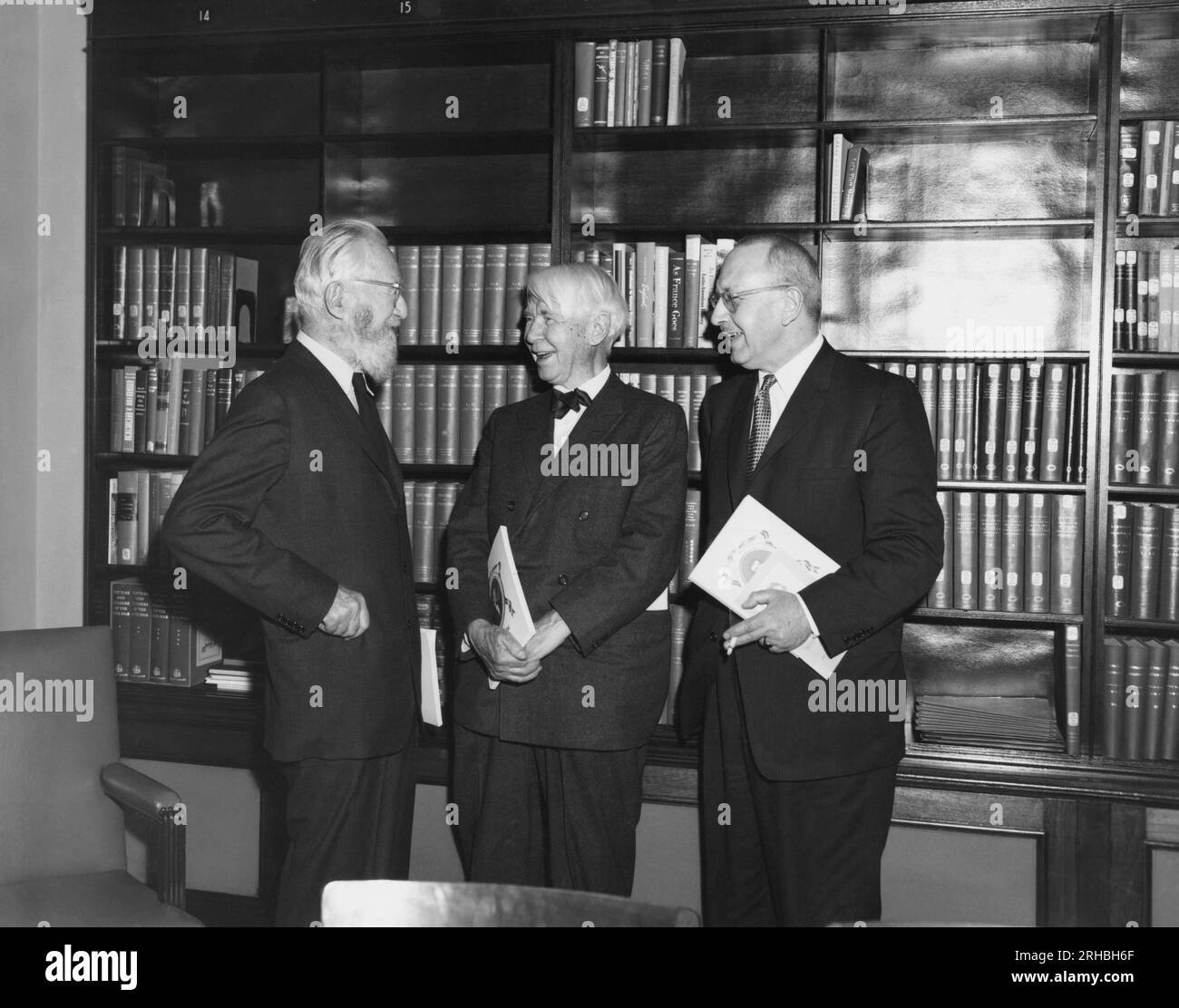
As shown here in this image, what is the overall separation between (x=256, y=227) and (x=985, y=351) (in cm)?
219

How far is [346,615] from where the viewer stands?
2234 millimetres

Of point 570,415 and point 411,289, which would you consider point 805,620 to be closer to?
point 570,415

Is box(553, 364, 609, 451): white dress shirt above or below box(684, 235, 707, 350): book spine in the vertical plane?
below

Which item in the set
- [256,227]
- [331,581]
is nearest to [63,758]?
[331,581]

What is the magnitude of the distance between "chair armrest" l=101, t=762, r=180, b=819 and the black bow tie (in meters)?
1.17

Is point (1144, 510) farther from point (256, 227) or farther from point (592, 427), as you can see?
point (256, 227)

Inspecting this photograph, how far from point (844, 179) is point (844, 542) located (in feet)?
4.01

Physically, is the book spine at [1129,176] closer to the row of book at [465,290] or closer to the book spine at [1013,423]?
the book spine at [1013,423]

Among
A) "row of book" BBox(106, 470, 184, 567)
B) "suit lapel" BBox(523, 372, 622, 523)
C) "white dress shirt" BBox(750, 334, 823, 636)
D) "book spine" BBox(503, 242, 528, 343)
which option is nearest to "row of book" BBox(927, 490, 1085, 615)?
"white dress shirt" BBox(750, 334, 823, 636)

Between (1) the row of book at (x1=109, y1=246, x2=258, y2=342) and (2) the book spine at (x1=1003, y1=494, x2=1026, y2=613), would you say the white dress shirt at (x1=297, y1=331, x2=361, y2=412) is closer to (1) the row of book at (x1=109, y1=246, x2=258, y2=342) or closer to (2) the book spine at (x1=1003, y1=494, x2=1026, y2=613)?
(1) the row of book at (x1=109, y1=246, x2=258, y2=342)

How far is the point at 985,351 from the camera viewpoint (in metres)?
3.19

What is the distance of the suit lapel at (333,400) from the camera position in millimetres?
2330

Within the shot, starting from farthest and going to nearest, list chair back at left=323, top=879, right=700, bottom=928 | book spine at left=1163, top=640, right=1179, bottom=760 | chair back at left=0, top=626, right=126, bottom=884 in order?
book spine at left=1163, top=640, right=1179, bottom=760 < chair back at left=0, top=626, right=126, bottom=884 < chair back at left=323, top=879, right=700, bottom=928

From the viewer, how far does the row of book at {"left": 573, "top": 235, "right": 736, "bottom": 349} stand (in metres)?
3.24
